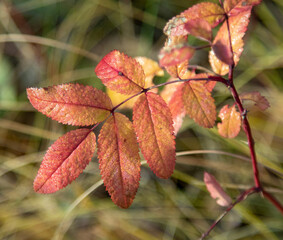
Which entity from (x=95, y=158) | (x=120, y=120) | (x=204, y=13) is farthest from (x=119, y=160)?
(x=95, y=158)

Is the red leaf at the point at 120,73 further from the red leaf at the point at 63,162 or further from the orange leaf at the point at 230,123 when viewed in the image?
the orange leaf at the point at 230,123

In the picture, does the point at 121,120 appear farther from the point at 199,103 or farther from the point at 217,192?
the point at 217,192

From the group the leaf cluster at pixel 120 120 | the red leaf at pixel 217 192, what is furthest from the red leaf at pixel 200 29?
the red leaf at pixel 217 192

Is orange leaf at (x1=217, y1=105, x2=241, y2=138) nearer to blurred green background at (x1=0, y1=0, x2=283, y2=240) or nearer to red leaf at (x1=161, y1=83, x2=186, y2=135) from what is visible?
red leaf at (x1=161, y1=83, x2=186, y2=135)

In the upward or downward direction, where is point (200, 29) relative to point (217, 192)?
upward

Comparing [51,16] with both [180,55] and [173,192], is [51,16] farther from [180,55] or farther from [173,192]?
[180,55]

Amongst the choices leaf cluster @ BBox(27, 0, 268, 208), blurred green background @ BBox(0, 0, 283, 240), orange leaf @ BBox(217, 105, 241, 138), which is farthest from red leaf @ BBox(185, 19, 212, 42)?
blurred green background @ BBox(0, 0, 283, 240)
